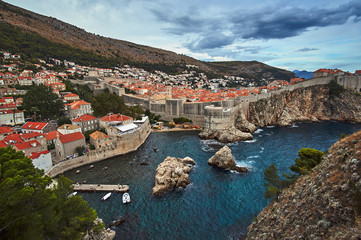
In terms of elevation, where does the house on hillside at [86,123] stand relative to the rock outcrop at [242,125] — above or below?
above

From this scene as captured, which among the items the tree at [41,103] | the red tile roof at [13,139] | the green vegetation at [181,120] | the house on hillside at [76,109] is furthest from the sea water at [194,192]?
the tree at [41,103]

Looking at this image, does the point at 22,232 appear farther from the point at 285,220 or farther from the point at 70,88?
the point at 70,88

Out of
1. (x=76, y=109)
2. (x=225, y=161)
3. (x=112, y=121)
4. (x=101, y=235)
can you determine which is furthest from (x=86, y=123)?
(x=225, y=161)

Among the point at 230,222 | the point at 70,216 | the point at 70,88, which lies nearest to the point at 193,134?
the point at 230,222

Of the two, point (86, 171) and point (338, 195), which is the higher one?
point (338, 195)

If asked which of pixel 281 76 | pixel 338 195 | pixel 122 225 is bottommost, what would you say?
pixel 122 225

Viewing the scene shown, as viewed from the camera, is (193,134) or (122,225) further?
(193,134)

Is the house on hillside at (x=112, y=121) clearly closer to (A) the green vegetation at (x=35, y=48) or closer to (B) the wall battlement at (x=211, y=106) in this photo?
(B) the wall battlement at (x=211, y=106)

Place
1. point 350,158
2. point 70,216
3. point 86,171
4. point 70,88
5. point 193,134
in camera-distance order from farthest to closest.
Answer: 1. point 70,88
2. point 193,134
3. point 86,171
4. point 70,216
5. point 350,158
